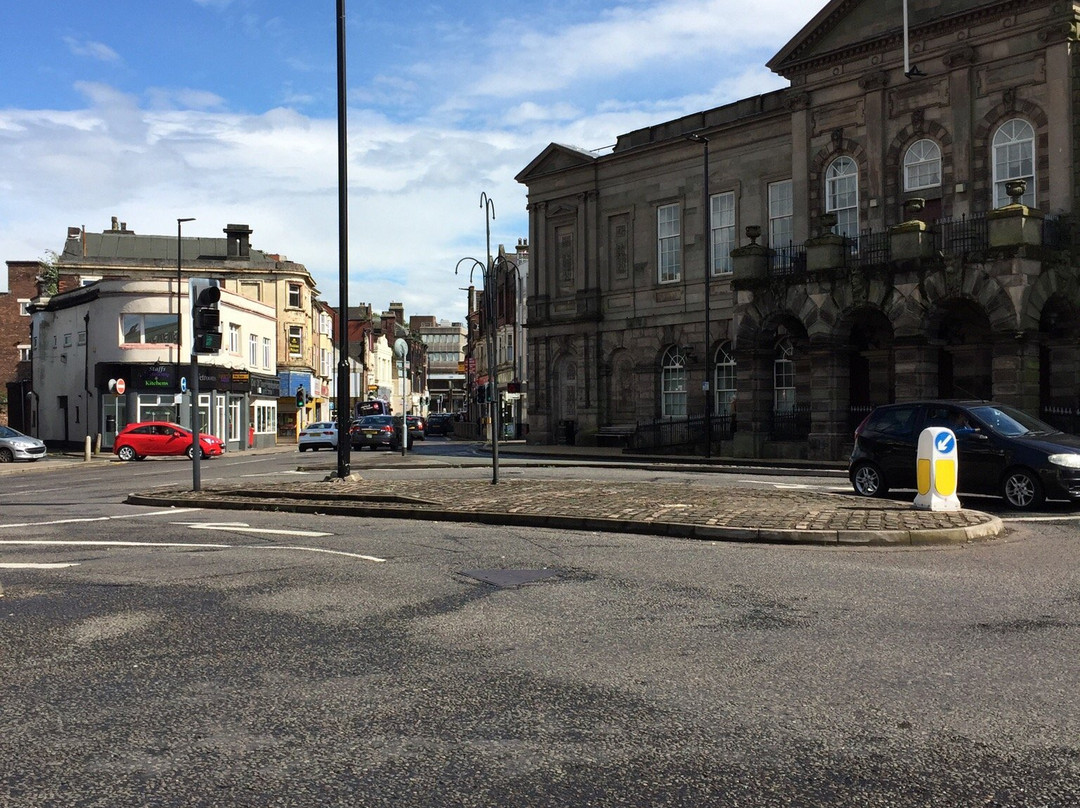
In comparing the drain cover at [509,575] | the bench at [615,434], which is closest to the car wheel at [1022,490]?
the drain cover at [509,575]

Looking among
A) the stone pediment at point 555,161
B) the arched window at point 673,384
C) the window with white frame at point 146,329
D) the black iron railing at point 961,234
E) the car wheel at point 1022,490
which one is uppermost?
the stone pediment at point 555,161

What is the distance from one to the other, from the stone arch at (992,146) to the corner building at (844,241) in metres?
0.06

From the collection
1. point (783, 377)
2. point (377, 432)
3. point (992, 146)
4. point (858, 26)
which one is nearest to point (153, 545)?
point (992, 146)

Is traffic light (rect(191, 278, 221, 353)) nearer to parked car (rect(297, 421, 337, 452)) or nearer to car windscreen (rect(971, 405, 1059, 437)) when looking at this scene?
car windscreen (rect(971, 405, 1059, 437))

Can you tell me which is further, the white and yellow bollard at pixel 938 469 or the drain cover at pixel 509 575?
the white and yellow bollard at pixel 938 469

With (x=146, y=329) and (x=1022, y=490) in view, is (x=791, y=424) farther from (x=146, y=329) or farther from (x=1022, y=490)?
(x=146, y=329)

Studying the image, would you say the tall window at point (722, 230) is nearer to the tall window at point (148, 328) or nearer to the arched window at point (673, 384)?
the arched window at point (673, 384)

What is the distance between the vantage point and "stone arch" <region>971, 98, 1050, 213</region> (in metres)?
32.5

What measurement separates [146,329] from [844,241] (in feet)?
111

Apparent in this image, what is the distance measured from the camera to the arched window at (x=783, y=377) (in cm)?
4100

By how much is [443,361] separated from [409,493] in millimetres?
168210

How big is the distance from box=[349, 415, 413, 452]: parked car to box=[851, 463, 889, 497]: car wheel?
105 feet

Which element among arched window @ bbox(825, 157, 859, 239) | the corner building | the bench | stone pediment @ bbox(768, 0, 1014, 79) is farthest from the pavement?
the bench

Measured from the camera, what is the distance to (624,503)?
15656 mm
